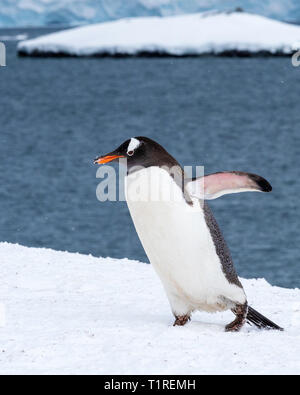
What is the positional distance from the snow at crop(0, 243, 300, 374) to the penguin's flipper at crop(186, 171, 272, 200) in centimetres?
86

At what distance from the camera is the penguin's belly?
16.2 feet

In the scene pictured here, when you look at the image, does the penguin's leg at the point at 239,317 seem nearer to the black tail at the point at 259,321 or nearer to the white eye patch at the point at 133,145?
the black tail at the point at 259,321

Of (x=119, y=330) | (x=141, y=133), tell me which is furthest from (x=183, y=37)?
(x=119, y=330)

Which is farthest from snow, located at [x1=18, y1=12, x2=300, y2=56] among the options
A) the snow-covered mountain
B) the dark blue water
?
the snow-covered mountain

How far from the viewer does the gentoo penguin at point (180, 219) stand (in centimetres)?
493

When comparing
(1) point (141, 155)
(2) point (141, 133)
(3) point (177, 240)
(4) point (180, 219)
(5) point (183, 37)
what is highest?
(5) point (183, 37)

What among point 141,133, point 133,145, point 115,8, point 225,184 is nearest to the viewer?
point 225,184

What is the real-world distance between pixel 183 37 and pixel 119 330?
71755 millimetres

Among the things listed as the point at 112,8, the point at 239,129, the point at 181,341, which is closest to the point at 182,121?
the point at 239,129

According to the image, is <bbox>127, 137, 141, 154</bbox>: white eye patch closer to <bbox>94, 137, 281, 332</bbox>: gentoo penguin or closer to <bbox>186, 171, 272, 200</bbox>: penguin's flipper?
<bbox>94, 137, 281, 332</bbox>: gentoo penguin

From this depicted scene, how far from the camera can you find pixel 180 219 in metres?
4.97

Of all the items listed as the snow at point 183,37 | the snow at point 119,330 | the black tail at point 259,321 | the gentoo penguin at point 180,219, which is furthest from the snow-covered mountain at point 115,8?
the gentoo penguin at point 180,219

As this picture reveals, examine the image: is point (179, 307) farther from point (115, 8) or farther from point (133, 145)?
point (115, 8)

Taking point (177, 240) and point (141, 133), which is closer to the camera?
point (177, 240)
